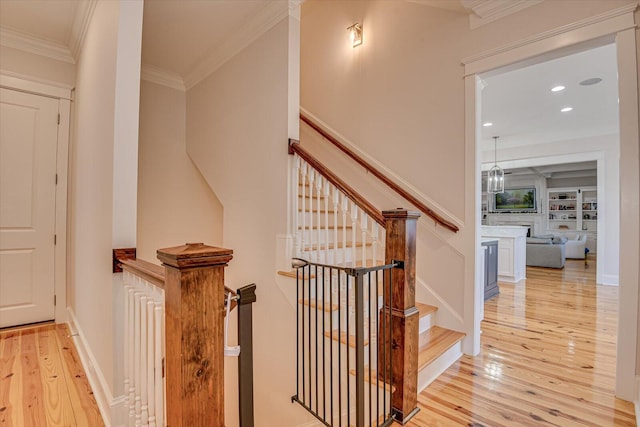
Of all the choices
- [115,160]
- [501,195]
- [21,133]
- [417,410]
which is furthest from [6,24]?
[501,195]

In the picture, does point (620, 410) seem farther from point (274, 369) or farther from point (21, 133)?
point (21, 133)

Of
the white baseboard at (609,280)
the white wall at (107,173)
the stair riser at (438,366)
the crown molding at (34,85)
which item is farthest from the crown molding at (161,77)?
the white baseboard at (609,280)

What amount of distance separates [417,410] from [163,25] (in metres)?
3.77

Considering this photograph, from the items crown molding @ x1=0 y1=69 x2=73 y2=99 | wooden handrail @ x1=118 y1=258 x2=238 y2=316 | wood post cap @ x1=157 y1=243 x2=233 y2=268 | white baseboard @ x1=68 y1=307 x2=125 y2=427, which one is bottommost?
white baseboard @ x1=68 y1=307 x2=125 y2=427

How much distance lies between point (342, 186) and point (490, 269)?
3150mm

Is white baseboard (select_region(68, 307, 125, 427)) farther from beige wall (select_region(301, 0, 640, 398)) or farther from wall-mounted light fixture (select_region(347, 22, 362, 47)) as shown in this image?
wall-mounted light fixture (select_region(347, 22, 362, 47))

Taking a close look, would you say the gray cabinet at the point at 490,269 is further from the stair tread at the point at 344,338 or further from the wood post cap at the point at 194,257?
the wood post cap at the point at 194,257

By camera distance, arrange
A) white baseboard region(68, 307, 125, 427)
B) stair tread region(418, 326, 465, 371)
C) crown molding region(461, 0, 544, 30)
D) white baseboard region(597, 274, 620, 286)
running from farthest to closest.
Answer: white baseboard region(597, 274, 620, 286) → crown molding region(461, 0, 544, 30) → stair tread region(418, 326, 465, 371) → white baseboard region(68, 307, 125, 427)

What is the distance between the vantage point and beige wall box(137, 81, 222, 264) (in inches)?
150

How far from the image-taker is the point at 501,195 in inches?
465

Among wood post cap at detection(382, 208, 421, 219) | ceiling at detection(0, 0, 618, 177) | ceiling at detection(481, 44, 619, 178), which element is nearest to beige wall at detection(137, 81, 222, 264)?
ceiling at detection(0, 0, 618, 177)

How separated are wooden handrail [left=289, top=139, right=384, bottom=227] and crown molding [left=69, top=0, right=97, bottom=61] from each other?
1.81 meters

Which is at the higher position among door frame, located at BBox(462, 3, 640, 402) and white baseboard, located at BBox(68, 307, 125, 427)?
door frame, located at BBox(462, 3, 640, 402)

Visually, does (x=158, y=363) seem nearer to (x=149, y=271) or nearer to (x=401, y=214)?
(x=149, y=271)
